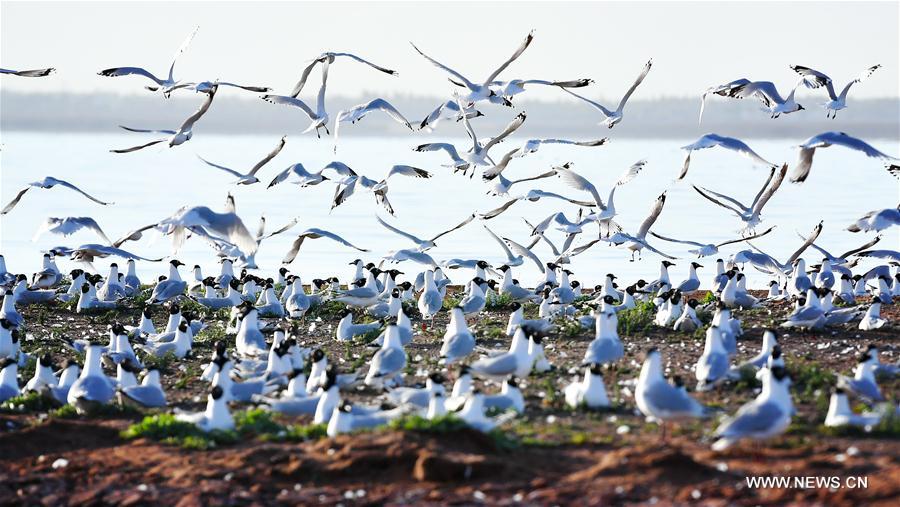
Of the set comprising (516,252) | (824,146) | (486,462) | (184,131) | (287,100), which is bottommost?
(486,462)

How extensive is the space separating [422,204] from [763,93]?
836 inches

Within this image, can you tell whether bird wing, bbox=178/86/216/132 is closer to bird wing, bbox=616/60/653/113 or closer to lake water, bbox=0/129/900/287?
lake water, bbox=0/129/900/287

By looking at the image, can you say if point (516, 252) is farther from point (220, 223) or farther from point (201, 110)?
point (220, 223)

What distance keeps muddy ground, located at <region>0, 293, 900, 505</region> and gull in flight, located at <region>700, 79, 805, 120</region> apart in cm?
751

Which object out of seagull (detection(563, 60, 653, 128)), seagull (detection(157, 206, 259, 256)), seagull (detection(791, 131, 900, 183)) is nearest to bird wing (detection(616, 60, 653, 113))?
seagull (detection(563, 60, 653, 128))

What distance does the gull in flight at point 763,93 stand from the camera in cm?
1845

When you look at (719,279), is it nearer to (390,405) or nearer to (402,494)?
(390,405)

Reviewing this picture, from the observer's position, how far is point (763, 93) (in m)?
18.9

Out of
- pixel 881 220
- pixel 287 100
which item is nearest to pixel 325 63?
pixel 287 100

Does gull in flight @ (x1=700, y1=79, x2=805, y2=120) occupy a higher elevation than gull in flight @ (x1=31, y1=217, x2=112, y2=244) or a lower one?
higher

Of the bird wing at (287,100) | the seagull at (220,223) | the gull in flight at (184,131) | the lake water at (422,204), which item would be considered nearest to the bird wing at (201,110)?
the gull in flight at (184,131)

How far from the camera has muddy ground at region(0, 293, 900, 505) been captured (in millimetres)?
8320

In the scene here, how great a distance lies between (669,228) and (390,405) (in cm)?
2188

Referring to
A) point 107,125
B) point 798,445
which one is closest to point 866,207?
point 798,445
